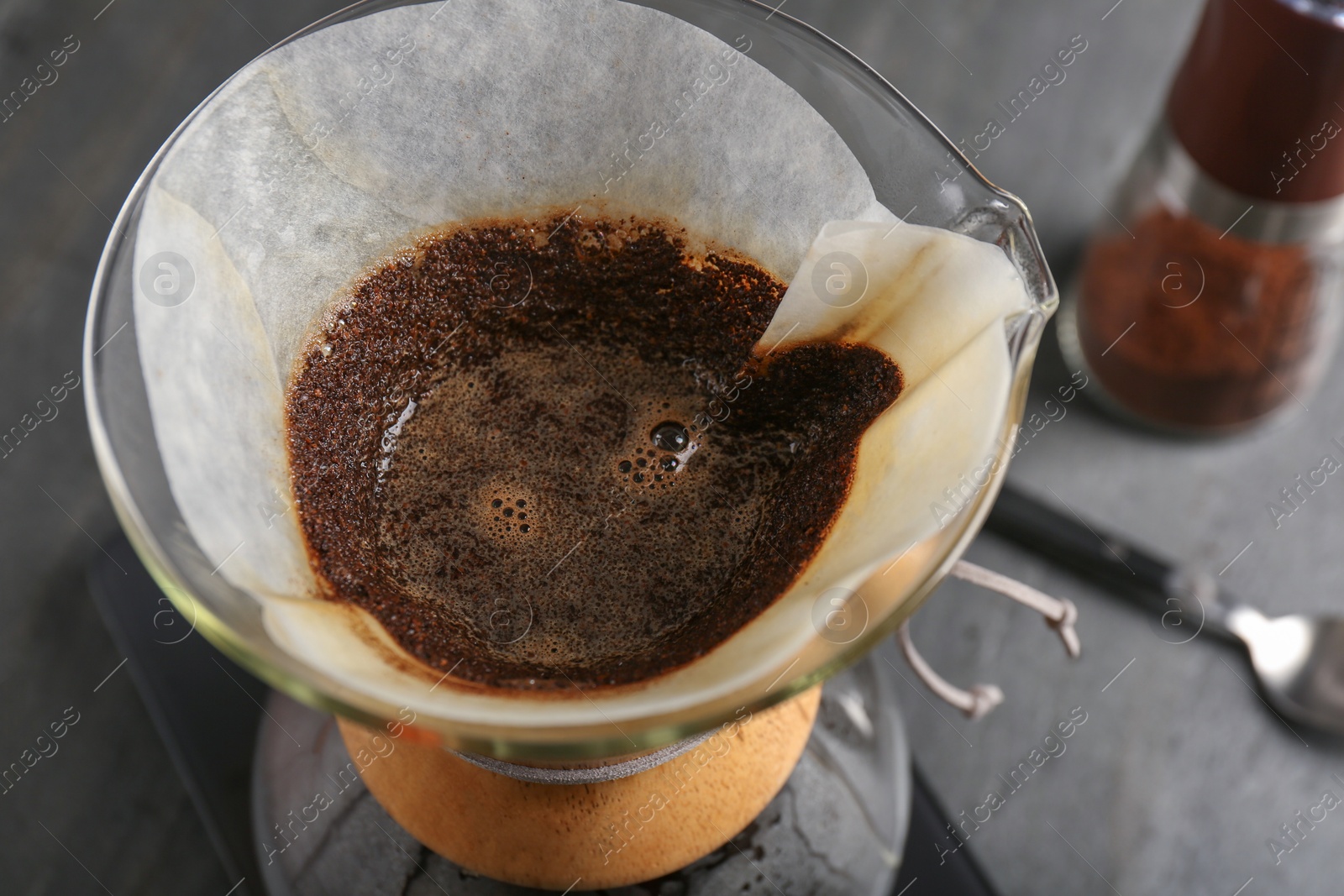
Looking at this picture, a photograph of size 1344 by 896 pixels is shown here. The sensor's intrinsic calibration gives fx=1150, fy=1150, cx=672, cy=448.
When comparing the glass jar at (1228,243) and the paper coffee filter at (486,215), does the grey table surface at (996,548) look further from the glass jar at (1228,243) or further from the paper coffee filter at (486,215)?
the paper coffee filter at (486,215)

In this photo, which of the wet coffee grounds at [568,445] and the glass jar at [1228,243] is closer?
the wet coffee grounds at [568,445]

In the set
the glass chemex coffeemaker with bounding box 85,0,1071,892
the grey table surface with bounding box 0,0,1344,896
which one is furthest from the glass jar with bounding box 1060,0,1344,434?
the glass chemex coffeemaker with bounding box 85,0,1071,892

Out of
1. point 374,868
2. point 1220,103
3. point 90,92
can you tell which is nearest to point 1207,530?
point 1220,103

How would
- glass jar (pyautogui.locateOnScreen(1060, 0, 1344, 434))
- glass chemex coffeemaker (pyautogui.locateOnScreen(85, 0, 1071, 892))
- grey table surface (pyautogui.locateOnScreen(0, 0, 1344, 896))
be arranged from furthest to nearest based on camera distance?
1. grey table surface (pyautogui.locateOnScreen(0, 0, 1344, 896))
2. glass jar (pyautogui.locateOnScreen(1060, 0, 1344, 434))
3. glass chemex coffeemaker (pyautogui.locateOnScreen(85, 0, 1071, 892))

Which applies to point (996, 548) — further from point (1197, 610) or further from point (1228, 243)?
point (1228, 243)

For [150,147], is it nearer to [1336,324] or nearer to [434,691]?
[434,691]

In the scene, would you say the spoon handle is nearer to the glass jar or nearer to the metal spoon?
the metal spoon

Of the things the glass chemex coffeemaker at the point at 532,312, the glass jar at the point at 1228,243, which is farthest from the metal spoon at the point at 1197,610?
the glass chemex coffeemaker at the point at 532,312
